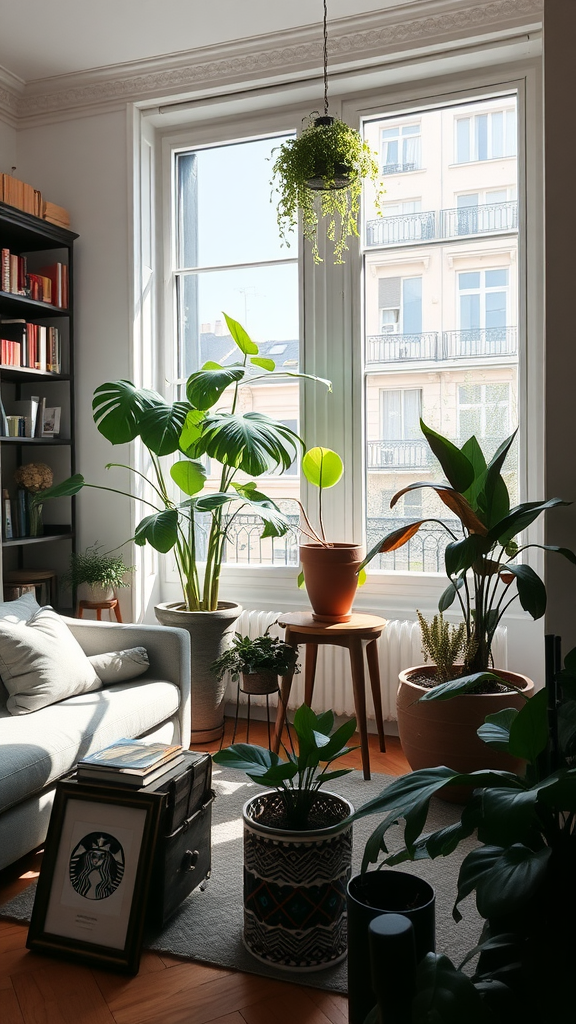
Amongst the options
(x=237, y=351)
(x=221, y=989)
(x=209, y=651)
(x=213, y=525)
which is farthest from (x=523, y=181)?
(x=221, y=989)

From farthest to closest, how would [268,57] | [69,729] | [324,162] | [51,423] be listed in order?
[51,423] < [268,57] < [324,162] < [69,729]

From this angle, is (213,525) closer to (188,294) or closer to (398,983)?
(188,294)

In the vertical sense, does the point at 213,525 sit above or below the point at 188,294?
below

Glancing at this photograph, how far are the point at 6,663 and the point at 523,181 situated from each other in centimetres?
284

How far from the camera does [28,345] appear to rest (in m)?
3.86

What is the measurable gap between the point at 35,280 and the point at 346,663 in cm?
235

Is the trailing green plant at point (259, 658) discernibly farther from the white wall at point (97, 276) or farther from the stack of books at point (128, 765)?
the white wall at point (97, 276)

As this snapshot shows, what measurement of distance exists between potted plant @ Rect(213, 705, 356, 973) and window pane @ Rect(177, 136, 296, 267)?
2707mm

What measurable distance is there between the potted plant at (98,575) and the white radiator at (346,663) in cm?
→ 62

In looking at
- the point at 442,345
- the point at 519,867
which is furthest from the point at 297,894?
the point at 442,345

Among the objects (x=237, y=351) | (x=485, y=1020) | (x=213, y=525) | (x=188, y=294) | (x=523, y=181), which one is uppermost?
(x=523, y=181)

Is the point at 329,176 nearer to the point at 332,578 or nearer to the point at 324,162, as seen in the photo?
the point at 324,162

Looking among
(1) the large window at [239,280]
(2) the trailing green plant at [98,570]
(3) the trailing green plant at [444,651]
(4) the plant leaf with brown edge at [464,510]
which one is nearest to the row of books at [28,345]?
(1) the large window at [239,280]

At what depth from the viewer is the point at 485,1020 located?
108cm
